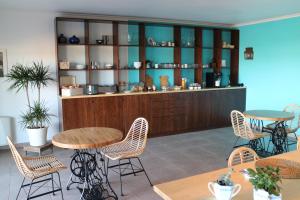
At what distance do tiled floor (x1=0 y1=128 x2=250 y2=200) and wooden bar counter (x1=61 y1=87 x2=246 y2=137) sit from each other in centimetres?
33

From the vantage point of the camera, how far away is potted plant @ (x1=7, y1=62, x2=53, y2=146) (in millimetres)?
4648

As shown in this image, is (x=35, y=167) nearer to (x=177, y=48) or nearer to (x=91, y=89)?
(x=91, y=89)

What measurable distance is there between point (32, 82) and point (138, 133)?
235 centimetres

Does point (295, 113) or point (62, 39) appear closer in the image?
point (62, 39)

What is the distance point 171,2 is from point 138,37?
1679 millimetres

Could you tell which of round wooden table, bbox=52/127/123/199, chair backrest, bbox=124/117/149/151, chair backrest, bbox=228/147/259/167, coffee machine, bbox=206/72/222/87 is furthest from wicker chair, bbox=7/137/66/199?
coffee machine, bbox=206/72/222/87

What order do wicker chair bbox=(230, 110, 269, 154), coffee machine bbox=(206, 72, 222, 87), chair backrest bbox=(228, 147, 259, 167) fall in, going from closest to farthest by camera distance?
chair backrest bbox=(228, 147, 259, 167) → wicker chair bbox=(230, 110, 269, 154) → coffee machine bbox=(206, 72, 222, 87)

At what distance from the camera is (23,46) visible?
512 cm

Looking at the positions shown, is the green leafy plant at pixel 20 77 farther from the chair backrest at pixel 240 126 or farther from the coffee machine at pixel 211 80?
the coffee machine at pixel 211 80

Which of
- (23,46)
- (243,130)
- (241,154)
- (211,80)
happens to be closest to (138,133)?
(243,130)

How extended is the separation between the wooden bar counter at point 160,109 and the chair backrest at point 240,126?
5.16 feet

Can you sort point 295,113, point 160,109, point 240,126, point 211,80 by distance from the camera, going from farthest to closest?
point 211,80
point 160,109
point 295,113
point 240,126

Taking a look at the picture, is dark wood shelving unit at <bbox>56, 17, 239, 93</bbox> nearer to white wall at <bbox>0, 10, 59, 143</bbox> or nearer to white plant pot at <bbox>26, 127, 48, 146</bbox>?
white wall at <bbox>0, 10, 59, 143</bbox>

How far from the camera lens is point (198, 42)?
21.7 ft
